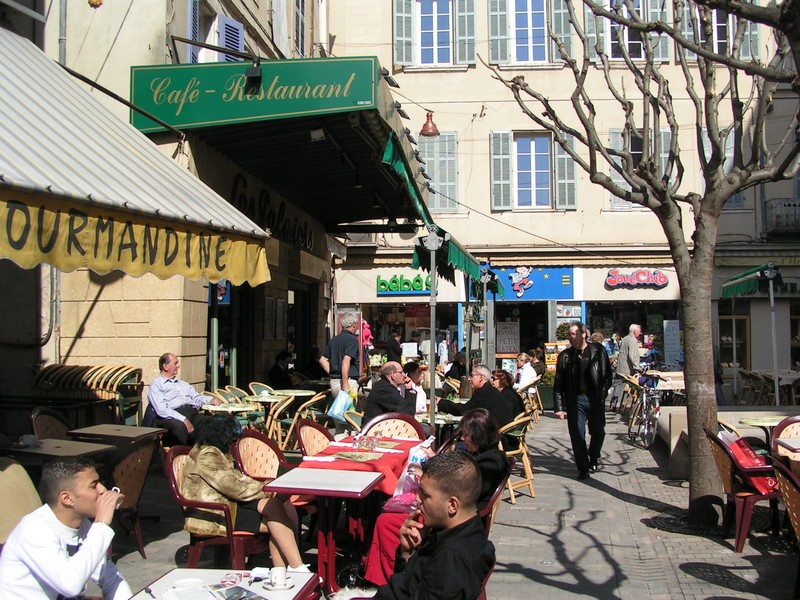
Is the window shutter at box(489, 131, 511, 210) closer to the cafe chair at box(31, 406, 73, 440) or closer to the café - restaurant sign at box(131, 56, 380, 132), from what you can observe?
the café - restaurant sign at box(131, 56, 380, 132)

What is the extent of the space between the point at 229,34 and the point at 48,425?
659cm

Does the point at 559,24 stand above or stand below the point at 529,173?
above

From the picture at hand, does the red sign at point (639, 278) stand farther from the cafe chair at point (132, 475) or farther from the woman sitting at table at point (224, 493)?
the woman sitting at table at point (224, 493)

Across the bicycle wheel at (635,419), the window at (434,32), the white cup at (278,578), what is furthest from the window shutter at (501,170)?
the white cup at (278,578)

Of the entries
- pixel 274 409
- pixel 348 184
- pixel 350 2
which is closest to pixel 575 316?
pixel 348 184

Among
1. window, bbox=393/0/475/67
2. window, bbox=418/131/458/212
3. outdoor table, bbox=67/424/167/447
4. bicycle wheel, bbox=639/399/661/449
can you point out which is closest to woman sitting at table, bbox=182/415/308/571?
outdoor table, bbox=67/424/167/447

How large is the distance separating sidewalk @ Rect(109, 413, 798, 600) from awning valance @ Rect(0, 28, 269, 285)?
2.10 metres

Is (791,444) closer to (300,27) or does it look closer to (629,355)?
(629,355)

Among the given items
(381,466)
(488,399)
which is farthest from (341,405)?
(381,466)

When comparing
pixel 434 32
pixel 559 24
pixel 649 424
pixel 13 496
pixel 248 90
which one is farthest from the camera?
pixel 434 32

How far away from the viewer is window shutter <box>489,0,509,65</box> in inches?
787

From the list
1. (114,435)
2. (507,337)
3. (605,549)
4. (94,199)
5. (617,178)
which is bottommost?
(605,549)

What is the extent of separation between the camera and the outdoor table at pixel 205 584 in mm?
2857

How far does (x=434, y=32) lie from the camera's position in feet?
66.7
